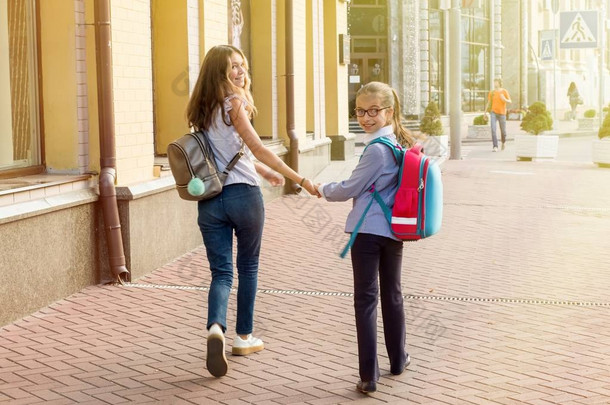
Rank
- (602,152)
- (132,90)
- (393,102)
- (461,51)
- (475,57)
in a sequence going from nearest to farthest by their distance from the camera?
1. (393,102)
2. (132,90)
3. (602,152)
4. (461,51)
5. (475,57)

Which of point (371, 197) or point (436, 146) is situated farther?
point (436, 146)

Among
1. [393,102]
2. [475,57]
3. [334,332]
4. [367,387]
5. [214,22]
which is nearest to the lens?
[367,387]

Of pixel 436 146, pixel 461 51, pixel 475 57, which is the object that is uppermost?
pixel 475 57

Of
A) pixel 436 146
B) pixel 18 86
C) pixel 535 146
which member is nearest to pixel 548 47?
pixel 436 146

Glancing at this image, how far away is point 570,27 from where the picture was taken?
29.0m

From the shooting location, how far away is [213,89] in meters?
5.68

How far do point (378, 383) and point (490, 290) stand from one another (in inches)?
114

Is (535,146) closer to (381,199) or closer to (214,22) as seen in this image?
(214,22)

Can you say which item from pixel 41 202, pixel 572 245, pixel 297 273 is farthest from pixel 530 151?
pixel 41 202

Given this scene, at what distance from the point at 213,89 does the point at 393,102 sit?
1000 mm

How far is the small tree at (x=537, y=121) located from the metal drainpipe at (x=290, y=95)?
8860mm

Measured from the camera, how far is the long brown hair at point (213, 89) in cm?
565

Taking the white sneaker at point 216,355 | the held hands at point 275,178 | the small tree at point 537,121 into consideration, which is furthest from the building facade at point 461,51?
the white sneaker at point 216,355

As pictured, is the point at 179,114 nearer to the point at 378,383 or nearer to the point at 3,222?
the point at 3,222
